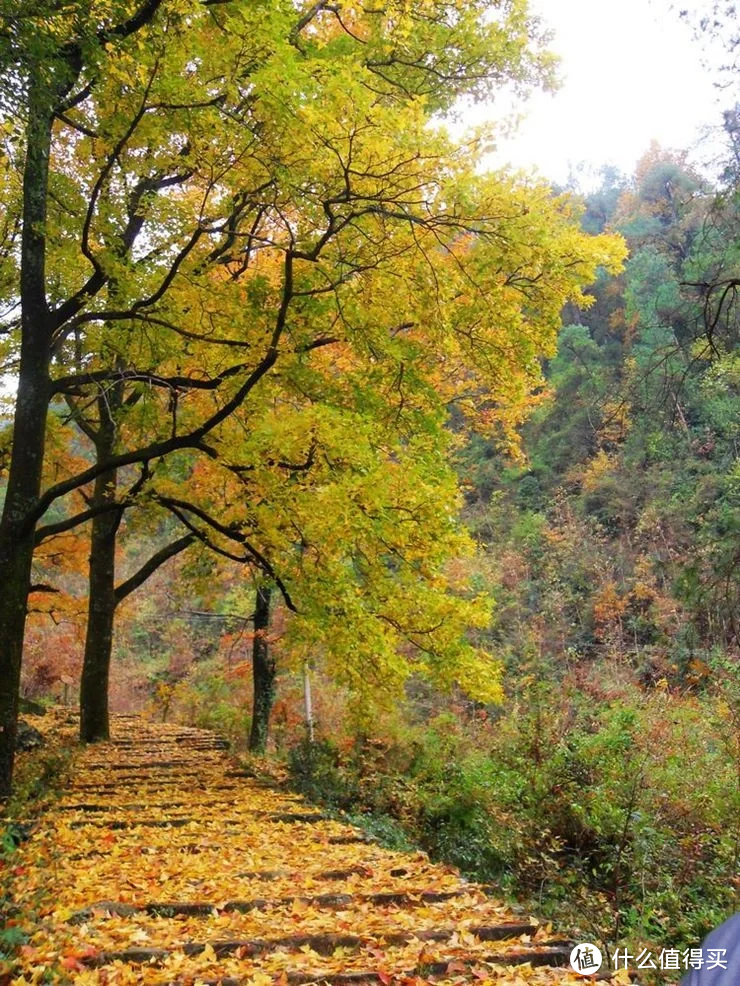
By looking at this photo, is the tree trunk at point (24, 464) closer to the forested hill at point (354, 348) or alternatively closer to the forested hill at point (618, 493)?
the forested hill at point (354, 348)

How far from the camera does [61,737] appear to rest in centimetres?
→ 1323

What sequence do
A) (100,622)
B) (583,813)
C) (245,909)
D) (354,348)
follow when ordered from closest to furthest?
1. (245,909)
2. (583,813)
3. (354,348)
4. (100,622)

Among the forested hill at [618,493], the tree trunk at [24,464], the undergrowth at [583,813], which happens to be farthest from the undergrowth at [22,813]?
the forested hill at [618,493]

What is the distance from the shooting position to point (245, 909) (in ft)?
14.2

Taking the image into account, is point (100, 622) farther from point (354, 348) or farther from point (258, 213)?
point (258, 213)

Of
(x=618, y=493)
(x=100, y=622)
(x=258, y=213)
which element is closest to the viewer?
(x=258, y=213)

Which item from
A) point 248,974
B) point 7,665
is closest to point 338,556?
point 7,665

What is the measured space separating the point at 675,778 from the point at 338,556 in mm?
4723

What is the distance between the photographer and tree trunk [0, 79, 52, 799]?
7320mm

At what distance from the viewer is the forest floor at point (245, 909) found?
11.0 feet

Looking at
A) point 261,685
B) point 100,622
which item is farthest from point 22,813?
point 261,685

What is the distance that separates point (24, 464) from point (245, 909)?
5149mm

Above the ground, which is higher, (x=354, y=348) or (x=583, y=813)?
(x=354, y=348)

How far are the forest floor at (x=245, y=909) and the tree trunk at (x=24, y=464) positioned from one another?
116cm
